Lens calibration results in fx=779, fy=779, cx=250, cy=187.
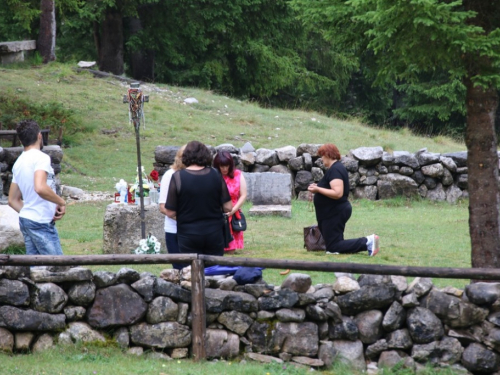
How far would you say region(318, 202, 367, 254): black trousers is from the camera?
10070 millimetres

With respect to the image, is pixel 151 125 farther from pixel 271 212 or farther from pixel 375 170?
pixel 271 212

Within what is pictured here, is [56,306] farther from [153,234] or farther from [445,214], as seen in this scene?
[445,214]

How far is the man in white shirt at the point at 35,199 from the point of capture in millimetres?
7172

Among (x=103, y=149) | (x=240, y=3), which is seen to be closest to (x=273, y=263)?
(x=103, y=149)

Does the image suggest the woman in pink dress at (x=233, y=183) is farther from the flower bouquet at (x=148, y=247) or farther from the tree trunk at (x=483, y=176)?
the tree trunk at (x=483, y=176)

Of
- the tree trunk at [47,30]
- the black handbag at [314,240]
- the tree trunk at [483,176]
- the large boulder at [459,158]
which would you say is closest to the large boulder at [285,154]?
the large boulder at [459,158]

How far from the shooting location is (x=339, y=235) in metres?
10.1

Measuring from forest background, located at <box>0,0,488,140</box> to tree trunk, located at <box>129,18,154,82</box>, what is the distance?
0.13 feet

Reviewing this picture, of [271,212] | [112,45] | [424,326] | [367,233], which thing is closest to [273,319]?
[424,326]

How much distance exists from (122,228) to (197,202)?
122 inches

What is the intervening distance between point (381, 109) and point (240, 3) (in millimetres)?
15029

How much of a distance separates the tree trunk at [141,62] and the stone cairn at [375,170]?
15724mm

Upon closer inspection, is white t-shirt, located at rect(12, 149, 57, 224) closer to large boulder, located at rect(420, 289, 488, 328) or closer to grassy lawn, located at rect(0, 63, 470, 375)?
grassy lawn, located at rect(0, 63, 470, 375)

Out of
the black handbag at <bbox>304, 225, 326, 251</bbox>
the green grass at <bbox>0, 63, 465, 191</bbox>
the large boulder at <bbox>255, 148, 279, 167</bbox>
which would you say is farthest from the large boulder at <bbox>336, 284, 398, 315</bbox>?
the green grass at <bbox>0, 63, 465, 191</bbox>
